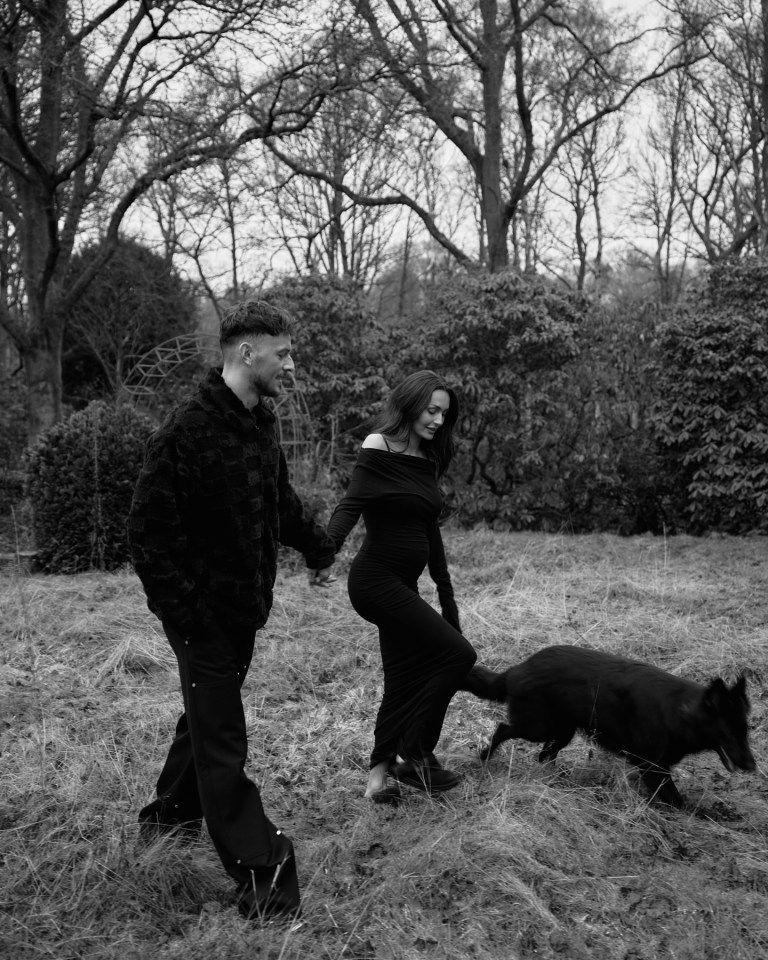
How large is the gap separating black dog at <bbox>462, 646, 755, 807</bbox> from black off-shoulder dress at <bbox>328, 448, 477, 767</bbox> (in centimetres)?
29

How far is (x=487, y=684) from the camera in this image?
4316mm

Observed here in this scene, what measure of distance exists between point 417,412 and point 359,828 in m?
1.78

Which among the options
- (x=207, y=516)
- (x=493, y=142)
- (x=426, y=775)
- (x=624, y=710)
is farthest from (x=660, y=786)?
(x=493, y=142)

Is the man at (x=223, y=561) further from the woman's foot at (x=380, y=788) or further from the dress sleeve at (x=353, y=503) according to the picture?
the woman's foot at (x=380, y=788)

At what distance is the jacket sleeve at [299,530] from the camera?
140 inches

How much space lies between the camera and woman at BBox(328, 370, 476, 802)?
13.3 ft

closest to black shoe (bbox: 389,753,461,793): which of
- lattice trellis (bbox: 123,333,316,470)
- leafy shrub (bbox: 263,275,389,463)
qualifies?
lattice trellis (bbox: 123,333,316,470)

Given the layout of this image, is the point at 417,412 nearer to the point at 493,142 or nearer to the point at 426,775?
the point at 426,775

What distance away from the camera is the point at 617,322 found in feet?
46.9

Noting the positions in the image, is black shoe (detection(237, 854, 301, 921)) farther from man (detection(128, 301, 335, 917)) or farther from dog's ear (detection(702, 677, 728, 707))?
dog's ear (detection(702, 677, 728, 707))

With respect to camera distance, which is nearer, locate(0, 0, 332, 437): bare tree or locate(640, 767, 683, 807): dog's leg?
locate(640, 767, 683, 807): dog's leg

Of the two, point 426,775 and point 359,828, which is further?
point 426,775

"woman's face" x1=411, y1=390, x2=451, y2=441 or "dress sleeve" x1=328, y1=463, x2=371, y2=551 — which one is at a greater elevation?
"woman's face" x1=411, y1=390, x2=451, y2=441

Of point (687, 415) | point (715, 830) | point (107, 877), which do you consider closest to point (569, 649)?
point (715, 830)
